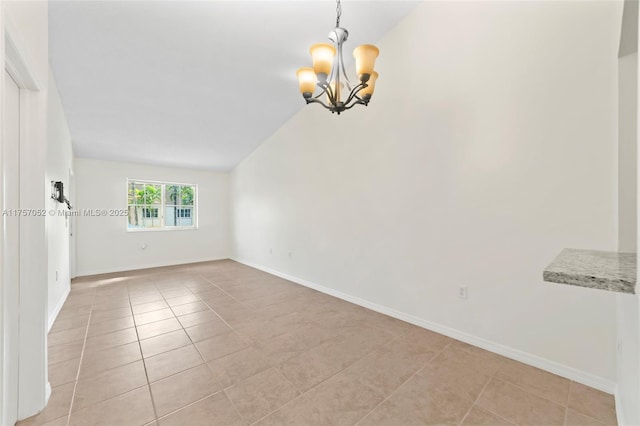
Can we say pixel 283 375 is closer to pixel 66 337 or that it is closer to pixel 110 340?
pixel 110 340

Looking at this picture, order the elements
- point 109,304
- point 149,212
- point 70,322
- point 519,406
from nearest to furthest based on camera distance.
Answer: point 519,406 < point 70,322 < point 109,304 < point 149,212

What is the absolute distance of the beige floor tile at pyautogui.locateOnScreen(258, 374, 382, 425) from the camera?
1531 millimetres

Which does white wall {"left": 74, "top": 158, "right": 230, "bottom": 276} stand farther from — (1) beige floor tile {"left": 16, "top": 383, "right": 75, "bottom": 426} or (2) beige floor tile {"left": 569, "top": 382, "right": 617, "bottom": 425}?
(2) beige floor tile {"left": 569, "top": 382, "right": 617, "bottom": 425}

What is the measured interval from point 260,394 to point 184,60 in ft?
11.2

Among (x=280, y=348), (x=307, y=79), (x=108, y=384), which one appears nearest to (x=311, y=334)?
(x=280, y=348)

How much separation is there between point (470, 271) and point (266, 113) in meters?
3.68

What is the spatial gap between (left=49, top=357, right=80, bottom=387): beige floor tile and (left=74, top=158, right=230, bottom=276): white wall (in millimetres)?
3786

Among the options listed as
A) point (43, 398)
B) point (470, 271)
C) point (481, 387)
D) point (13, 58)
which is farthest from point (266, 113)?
point (481, 387)

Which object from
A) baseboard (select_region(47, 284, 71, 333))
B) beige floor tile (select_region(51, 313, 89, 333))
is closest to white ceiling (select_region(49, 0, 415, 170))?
baseboard (select_region(47, 284, 71, 333))

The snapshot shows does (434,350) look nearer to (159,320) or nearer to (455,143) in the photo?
(455,143)

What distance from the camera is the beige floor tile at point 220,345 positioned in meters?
2.23

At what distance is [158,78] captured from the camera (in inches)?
126

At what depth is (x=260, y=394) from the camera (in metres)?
1.75

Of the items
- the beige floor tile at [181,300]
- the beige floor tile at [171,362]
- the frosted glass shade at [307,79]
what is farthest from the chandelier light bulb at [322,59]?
the beige floor tile at [181,300]
